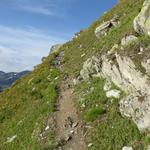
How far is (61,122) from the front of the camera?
84.1 feet

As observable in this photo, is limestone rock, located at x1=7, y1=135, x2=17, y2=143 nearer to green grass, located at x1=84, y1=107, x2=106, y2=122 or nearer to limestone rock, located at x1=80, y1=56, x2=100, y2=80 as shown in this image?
green grass, located at x1=84, y1=107, x2=106, y2=122

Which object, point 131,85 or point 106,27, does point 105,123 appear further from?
point 106,27

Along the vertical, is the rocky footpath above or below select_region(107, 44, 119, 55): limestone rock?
below

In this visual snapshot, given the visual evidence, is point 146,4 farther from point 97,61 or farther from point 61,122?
point 61,122

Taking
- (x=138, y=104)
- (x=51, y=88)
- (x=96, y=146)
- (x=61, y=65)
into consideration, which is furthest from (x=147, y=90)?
(x=61, y=65)

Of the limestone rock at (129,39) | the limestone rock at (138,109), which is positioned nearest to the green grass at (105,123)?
the limestone rock at (138,109)

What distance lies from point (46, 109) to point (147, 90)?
1057 centimetres

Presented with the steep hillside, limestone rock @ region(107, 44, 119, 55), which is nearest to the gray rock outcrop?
the steep hillside

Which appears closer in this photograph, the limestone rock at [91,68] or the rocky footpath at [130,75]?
the rocky footpath at [130,75]

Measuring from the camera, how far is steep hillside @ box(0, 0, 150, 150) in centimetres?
2052

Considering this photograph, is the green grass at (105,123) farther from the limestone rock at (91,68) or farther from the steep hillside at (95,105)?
the limestone rock at (91,68)

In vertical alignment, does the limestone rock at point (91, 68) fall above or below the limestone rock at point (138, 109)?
above

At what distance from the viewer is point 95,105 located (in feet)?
82.6

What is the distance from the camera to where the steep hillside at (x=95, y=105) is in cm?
2052
